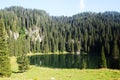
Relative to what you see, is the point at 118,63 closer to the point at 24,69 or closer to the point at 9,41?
the point at 24,69

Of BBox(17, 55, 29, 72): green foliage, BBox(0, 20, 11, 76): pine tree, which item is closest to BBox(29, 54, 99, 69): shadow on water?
BBox(17, 55, 29, 72): green foliage

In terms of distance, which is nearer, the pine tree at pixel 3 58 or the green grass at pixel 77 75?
the green grass at pixel 77 75

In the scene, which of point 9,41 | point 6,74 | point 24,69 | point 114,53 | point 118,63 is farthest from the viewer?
point 9,41

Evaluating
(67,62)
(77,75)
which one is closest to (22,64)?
(77,75)

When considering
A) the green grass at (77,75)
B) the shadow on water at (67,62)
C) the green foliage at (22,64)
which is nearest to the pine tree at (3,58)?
the green grass at (77,75)

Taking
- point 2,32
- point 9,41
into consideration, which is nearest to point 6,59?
point 2,32

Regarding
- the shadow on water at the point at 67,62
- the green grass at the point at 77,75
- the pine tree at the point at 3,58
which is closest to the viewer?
the green grass at the point at 77,75

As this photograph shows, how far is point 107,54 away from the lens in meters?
177

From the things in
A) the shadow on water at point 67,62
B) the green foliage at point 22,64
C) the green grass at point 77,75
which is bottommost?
the shadow on water at point 67,62

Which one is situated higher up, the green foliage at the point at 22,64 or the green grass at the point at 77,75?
the green foliage at the point at 22,64

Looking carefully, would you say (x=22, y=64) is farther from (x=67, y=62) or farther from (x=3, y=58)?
(x=67, y=62)

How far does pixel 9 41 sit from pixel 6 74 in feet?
337

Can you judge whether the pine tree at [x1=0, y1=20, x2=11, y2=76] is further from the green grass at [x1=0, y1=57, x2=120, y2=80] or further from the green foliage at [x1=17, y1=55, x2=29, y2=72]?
the green foliage at [x1=17, y1=55, x2=29, y2=72]

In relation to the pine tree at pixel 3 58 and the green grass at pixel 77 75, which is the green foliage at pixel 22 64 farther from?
the green grass at pixel 77 75
